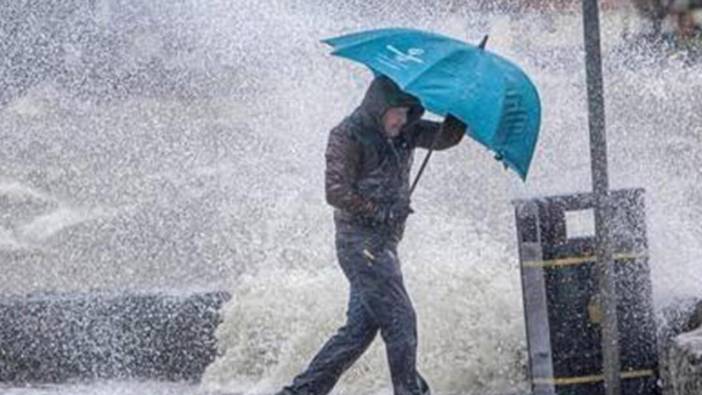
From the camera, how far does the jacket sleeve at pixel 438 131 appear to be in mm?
6188

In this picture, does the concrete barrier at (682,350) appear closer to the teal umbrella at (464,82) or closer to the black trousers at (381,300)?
the teal umbrella at (464,82)

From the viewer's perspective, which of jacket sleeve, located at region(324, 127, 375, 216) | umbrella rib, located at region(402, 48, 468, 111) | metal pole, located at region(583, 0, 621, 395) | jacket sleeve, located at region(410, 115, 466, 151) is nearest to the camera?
umbrella rib, located at region(402, 48, 468, 111)

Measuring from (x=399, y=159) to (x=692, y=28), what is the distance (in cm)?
2027

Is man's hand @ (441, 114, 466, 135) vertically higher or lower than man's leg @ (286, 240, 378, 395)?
higher

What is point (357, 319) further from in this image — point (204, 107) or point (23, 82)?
point (23, 82)

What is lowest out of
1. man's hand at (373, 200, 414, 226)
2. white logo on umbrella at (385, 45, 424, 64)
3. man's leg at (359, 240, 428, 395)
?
man's leg at (359, 240, 428, 395)

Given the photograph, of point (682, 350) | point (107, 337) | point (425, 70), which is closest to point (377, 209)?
point (425, 70)

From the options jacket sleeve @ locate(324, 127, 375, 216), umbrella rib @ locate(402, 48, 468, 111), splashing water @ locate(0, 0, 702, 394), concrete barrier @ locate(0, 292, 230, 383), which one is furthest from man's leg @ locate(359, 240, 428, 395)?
concrete barrier @ locate(0, 292, 230, 383)

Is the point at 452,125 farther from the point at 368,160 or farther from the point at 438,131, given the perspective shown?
the point at 368,160

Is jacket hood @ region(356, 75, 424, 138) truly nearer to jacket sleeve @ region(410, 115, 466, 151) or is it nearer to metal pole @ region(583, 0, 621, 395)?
jacket sleeve @ region(410, 115, 466, 151)

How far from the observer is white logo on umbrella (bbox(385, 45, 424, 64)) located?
5.83 m

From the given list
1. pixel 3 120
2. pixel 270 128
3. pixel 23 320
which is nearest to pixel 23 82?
pixel 3 120

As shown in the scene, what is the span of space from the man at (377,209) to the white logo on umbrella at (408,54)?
131 mm

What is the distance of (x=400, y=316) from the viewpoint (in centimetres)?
608
